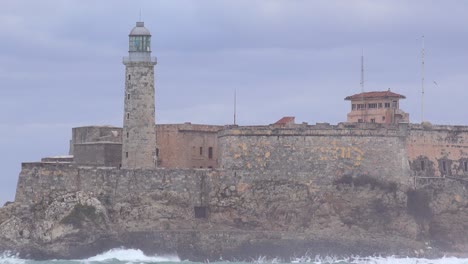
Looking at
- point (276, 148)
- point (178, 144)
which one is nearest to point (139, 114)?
point (178, 144)

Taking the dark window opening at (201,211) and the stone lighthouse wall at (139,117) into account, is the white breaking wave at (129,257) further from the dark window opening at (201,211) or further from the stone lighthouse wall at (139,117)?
the stone lighthouse wall at (139,117)

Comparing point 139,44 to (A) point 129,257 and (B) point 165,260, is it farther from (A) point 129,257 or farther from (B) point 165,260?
(B) point 165,260

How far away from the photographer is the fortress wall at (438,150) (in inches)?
2803

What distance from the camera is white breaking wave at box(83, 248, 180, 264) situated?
66.9 m

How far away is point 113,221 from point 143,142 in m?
3.81

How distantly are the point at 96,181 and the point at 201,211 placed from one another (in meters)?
4.68

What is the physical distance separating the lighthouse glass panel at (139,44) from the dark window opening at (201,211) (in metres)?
7.14

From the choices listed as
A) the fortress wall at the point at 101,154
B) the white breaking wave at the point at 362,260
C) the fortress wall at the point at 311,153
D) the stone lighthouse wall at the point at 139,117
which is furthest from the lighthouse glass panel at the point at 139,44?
the white breaking wave at the point at 362,260

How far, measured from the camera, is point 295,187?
69438 millimetres

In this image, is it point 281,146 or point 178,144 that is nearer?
point 281,146

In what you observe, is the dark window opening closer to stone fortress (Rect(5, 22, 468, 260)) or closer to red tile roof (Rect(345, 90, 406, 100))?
stone fortress (Rect(5, 22, 468, 260))

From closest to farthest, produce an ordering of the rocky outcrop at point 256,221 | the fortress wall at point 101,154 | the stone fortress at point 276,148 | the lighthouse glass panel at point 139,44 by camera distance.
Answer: the rocky outcrop at point 256,221
the stone fortress at point 276,148
the lighthouse glass panel at point 139,44
the fortress wall at point 101,154

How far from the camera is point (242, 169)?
69.6 meters

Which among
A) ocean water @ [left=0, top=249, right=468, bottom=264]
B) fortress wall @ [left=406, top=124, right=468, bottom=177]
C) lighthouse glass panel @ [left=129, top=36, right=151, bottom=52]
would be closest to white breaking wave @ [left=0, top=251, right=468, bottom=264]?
ocean water @ [left=0, top=249, right=468, bottom=264]
